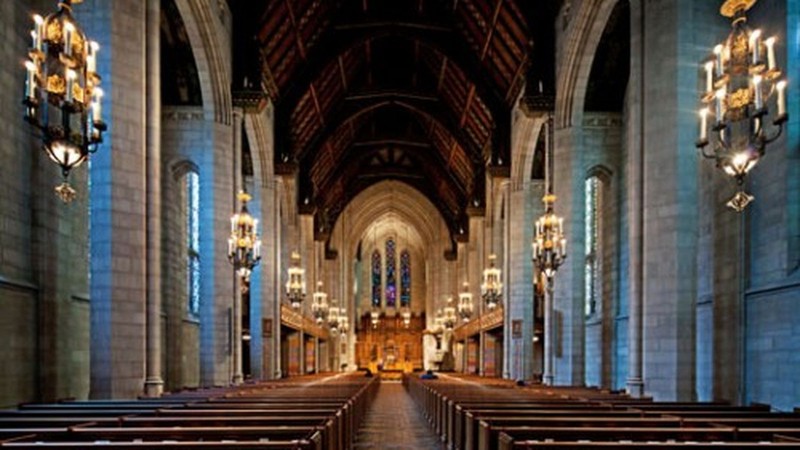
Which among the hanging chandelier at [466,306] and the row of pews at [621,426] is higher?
the row of pews at [621,426]

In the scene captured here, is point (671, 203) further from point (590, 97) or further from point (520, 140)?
point (520, 140)

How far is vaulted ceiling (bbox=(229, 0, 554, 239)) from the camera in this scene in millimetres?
23575

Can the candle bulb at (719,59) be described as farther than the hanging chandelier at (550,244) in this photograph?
No

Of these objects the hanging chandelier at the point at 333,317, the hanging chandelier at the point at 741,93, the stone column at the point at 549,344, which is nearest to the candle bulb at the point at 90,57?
the hanging chandelier at the point at 741,93

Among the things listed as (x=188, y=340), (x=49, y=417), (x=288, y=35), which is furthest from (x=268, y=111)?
(x=49, y=417)

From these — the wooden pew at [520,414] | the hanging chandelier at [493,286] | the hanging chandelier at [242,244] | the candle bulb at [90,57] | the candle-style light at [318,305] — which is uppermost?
the candle bulb at [90,57]

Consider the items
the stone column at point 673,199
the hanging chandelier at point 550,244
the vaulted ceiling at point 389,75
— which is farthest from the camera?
the vaulted ceiling at point 389,75

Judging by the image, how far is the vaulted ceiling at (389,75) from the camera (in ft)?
77.3

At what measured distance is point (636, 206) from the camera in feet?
44.2

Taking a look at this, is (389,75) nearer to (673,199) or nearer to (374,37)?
(374,37)

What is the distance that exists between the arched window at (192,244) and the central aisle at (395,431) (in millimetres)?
6434

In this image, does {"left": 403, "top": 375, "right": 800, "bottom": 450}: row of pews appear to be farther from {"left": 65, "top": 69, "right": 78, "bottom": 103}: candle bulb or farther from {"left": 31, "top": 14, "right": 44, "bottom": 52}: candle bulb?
{"left": 31, "top": 14, "right": 44, "bottom": 52}: candle bulb

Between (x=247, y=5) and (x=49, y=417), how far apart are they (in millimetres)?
15702

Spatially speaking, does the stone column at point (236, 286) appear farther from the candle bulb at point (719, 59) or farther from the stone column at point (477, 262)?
the stone column at point (477, 262)
